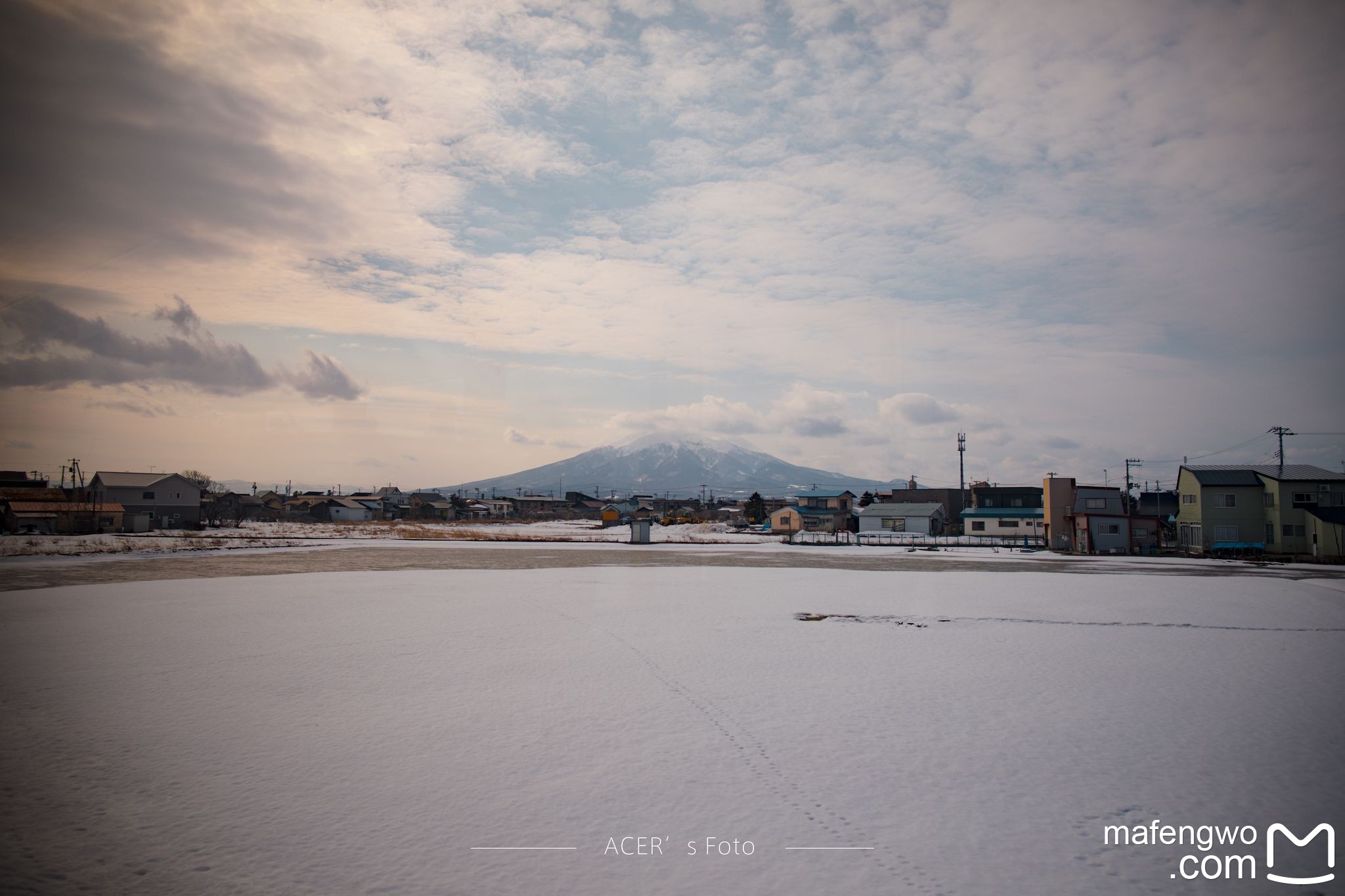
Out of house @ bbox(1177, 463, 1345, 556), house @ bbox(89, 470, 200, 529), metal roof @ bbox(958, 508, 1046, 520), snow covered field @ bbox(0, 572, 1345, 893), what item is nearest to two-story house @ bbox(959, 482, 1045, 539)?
metal roof @ bbox(958, 508, 1046, 520)

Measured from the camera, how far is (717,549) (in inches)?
1934

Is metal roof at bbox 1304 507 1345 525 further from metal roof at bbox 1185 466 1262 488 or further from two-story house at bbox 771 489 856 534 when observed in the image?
two-story house at bbox 771 489 856 534

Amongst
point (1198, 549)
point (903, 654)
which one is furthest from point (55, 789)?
point (1198, 549)

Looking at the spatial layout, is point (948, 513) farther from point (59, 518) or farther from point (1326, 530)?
point (59, 518)

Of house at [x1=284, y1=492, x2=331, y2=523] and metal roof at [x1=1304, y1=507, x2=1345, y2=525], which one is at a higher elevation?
metal roof at [x1=1304, y1=507, x2=1345, y2=525]

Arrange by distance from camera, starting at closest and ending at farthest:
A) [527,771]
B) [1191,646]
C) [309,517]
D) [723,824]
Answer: [723,824] < [527,771] < [1191,646] < [309,517]

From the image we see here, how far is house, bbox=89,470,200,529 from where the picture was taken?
64.4 m

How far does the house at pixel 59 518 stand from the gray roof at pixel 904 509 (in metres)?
68.6

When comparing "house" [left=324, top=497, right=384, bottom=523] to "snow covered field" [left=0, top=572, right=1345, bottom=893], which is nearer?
"snow covered field" [left=0, top=572, right=1345, bottom=893]

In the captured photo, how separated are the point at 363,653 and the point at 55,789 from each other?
20.2 feet

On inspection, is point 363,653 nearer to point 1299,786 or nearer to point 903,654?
point 903,654

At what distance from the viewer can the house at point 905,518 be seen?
71125 millimetres

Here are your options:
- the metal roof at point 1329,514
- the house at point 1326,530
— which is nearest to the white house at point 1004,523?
the house at point 1326,530

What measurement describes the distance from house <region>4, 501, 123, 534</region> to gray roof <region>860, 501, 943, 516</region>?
68607 millimetres
